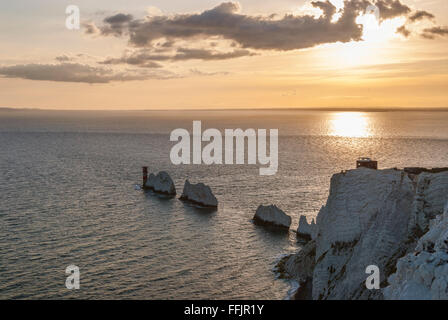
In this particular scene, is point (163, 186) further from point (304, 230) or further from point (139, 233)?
point (304, 230)

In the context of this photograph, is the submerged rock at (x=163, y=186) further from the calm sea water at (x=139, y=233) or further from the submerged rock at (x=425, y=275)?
the submerged rock at (x=425, y=275)

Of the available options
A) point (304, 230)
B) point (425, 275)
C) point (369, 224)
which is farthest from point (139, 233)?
point (425, 275)

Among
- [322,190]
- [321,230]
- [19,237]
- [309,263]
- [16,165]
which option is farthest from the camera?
[16,165]

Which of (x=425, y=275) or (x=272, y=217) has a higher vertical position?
(x=425, y=275)
